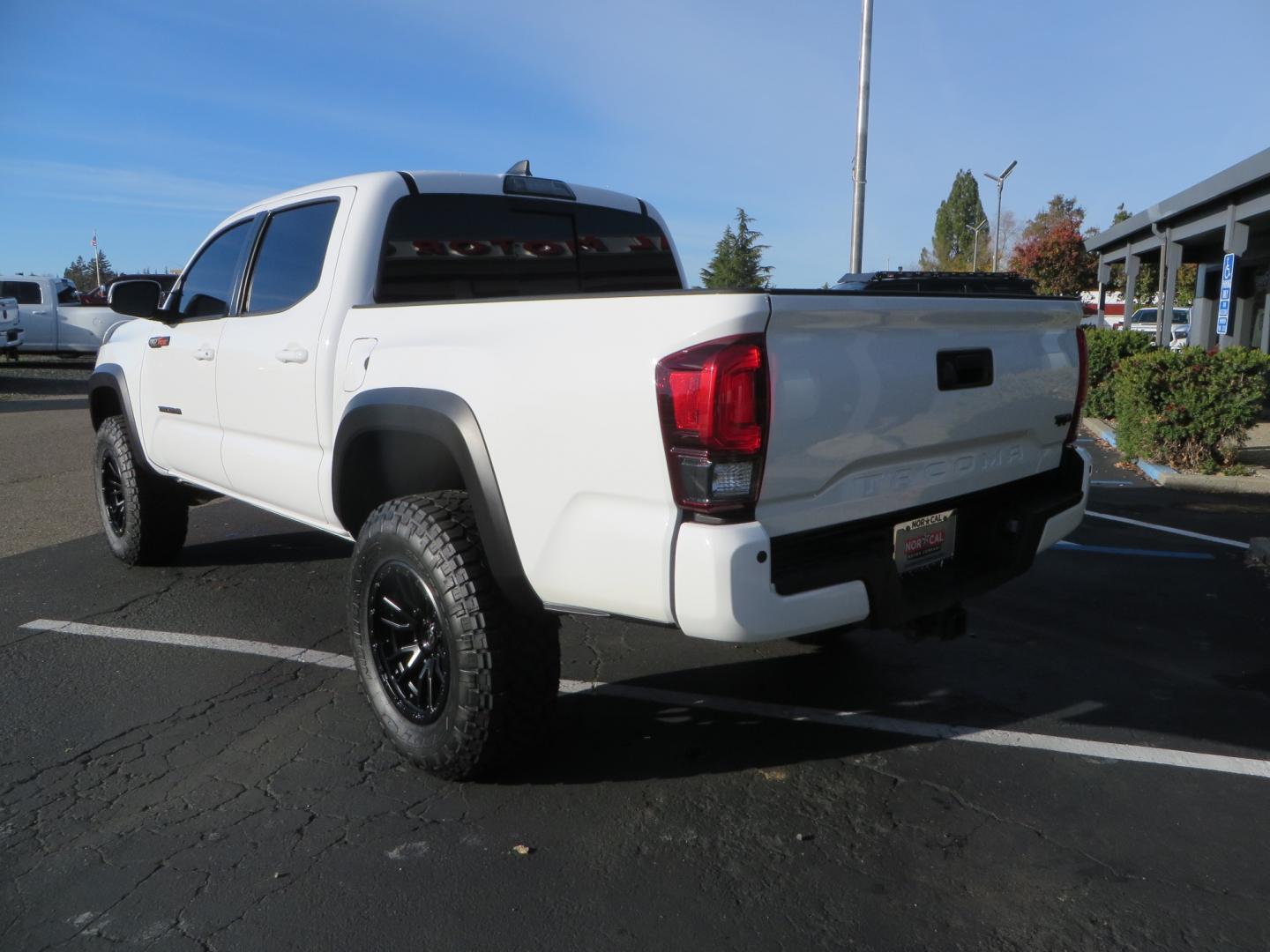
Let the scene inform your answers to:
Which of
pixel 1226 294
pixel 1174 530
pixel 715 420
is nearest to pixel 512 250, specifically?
pixel 715 420

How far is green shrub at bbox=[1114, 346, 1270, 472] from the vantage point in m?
9.49

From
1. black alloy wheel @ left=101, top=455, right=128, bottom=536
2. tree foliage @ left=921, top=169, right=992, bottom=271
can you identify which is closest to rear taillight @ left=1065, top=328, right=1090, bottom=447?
black alloy wheel @ left=101, top=455, right=128, bottom=536

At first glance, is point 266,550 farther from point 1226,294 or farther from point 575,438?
point 1226,294

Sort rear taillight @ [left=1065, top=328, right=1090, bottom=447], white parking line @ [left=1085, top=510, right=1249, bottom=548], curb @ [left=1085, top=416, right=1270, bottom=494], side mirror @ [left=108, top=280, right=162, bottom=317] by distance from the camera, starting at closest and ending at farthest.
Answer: rear taillight @ [left=1065, top=328, right=1090, bottom=447], side mirror @ [left=108, top=280, right=162, bottom=317], white parking line @ [left=1085, top=510, right=1249, bottom=548], curb @ [left=1085, top=416, right=1270, bottom=494]

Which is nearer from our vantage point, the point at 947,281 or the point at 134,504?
the point at 134,504

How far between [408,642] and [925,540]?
1.80m

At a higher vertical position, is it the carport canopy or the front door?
the carport canopy

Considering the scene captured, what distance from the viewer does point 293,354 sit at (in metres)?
4.16

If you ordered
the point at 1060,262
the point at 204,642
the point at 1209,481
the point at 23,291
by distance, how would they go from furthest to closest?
the point at 1060,262
the point at 23,291
the point at 1209,481
the point at 204,642

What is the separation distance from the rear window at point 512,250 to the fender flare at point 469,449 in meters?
0.73

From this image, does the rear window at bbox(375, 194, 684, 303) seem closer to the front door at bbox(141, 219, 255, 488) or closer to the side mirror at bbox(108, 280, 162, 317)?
the front door at bbox(141, 219, 255, 488)

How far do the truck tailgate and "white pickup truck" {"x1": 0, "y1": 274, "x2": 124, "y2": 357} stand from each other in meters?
24.6

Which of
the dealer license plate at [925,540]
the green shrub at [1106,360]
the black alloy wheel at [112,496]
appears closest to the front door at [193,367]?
the black alloy wheel at [112,496]

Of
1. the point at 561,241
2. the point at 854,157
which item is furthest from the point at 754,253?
the point at 561,241
